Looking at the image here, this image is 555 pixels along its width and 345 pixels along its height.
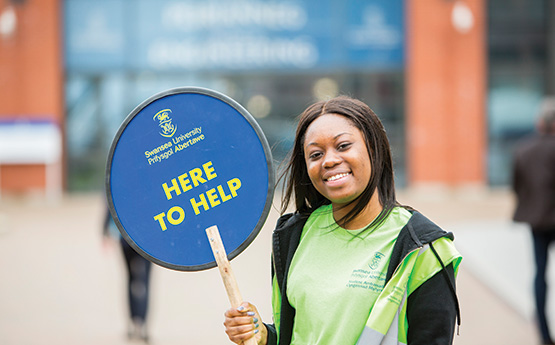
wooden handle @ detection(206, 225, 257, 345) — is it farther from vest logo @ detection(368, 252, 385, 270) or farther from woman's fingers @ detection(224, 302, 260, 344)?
vest logo @ detection(368, 252, 385, 270)

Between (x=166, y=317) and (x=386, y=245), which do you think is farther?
(x=166, y=317)

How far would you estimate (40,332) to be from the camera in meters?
6.36

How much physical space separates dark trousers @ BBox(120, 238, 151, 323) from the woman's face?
14.8 feet

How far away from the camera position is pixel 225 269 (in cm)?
186

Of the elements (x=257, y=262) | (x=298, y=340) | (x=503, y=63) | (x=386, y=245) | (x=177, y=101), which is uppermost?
(x=503, y=63)

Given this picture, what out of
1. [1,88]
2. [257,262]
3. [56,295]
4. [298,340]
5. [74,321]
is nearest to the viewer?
[298,340]

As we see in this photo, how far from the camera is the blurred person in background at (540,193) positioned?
5.87 metres

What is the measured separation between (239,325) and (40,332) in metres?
5.03

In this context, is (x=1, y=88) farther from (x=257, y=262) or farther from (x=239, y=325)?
(x=239, y=325)

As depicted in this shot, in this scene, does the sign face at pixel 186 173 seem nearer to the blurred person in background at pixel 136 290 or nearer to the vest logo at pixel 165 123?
the vest logo at pixel 165 123

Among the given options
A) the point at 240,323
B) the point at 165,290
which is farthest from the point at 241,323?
the point at 165,290

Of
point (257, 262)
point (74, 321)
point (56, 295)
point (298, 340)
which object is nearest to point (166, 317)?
point (74, 321)

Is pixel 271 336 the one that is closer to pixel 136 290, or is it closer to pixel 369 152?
pixel 369 152

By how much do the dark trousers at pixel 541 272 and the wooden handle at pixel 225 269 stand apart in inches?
181
